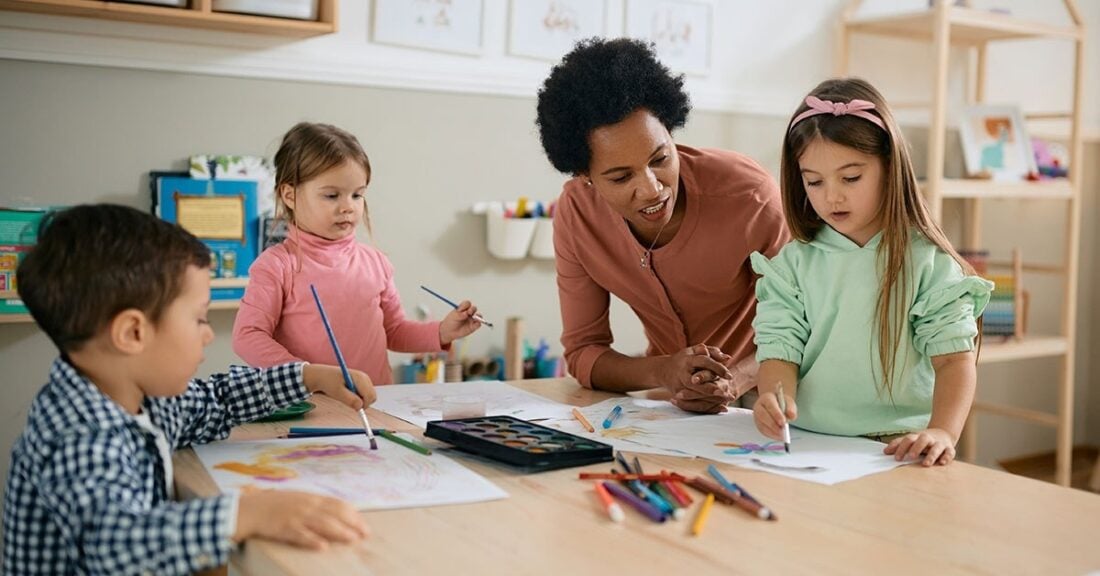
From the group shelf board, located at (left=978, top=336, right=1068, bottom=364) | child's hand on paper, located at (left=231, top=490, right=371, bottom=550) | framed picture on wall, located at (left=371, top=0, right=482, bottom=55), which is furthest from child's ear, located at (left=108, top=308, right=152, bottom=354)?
shelf board, located at (left=978, top=336, right=1068, bottom=364)

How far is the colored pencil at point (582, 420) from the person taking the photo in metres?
1.48

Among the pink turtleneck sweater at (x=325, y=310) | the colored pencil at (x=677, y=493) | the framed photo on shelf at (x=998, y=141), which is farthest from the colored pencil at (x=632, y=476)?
the framed photo on shelf at (x=998, y=141)

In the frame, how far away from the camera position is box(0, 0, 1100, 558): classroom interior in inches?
95.4

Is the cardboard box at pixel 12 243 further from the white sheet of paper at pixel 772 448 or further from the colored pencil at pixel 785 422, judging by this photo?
the colored pencil at pixel 785 422

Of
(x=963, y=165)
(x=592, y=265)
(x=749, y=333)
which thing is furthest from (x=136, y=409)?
(x=963, y=165)

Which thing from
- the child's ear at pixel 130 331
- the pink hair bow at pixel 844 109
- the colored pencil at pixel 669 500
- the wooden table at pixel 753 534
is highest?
the pink hair bow at pixel 844 109

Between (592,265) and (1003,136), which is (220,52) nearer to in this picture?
(592,265)

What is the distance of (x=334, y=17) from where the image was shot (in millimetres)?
2525

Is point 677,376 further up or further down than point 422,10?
further down

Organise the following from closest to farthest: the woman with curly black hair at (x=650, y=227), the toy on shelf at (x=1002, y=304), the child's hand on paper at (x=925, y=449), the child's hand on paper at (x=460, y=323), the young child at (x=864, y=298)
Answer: the child's hand on paper at (x=925, y=449) < the young child at (x=864, y=298) < the woman with curly black hair at (x=650, y=227) < the child's hand on paper at (x=460, y=323) < the toy on shelf at (x=1002, y=304)

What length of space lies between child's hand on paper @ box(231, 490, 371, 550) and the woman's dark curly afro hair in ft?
3.00

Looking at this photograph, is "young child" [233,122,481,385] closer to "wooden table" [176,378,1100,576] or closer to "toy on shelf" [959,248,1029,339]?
"wooden table" [176,378,1100,576]

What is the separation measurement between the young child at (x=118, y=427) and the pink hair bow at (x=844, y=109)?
0.89 meters

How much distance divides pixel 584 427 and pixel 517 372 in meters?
1.51
